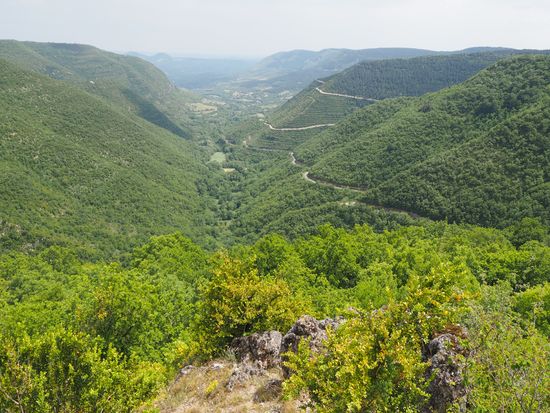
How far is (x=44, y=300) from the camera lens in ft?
184

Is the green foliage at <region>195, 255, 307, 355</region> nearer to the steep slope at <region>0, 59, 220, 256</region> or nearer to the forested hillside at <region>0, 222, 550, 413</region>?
the forested hillside at <region>0, 222, 550, 413</region>

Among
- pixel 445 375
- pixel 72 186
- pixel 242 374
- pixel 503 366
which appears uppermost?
pixel 503 366

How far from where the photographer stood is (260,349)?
2356 cm

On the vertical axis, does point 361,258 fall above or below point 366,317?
below

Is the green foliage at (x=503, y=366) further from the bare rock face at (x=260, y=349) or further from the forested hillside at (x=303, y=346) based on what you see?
the bare rock face at (x=260, y=349)

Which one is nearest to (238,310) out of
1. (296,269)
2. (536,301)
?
(536,301)

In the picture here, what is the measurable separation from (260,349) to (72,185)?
148799 mm

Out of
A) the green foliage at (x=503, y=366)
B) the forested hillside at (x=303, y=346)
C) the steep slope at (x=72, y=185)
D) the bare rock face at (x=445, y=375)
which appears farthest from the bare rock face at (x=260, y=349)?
the steep slope at (x=72, y=185)

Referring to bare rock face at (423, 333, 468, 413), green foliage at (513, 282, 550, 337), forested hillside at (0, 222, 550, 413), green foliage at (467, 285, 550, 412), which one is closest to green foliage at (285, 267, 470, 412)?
forested hillside at (0, 222, 550, 413)

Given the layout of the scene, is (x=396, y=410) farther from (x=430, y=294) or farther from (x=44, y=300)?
(x=44, y=300)

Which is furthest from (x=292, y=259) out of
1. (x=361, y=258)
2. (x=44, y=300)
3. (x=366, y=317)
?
(x=366, y=317)

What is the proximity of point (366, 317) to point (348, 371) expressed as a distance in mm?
2858

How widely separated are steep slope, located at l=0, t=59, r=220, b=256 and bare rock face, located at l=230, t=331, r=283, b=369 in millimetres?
107797

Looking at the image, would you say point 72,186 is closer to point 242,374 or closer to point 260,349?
point 260,349
